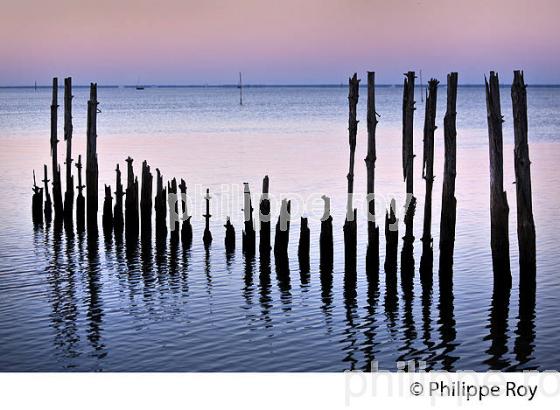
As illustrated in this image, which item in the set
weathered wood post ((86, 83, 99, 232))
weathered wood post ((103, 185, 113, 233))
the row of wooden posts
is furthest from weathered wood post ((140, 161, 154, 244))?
weathered wood post ((86, 83, 99, 232))

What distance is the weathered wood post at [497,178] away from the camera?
1066 centimetres

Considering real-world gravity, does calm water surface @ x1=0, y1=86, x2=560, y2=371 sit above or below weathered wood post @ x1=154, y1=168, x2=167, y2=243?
below

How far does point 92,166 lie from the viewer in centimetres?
1531

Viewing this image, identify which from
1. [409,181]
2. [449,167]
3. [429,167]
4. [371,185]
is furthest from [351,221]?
[449,167]

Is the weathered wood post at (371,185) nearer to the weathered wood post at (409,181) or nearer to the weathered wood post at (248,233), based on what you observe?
the weathered wood post at (409,181)

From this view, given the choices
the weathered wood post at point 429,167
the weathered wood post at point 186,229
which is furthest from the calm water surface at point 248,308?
the weathered wood post at point 429,167

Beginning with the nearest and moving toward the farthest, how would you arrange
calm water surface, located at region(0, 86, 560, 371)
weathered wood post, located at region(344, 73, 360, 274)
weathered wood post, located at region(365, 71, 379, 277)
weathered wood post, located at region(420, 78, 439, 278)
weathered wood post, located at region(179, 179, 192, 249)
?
calm water surface, located at region(0, 86, 560, 371) < weathered wood post, located at region(420, 78, 439, 278) < weathered wood post, located at region(365, 71, 379, 277) < weathered wood post, located at region(344, 73, 360, 274) < weathered wood post, located at region(179, 179, 192, 249)

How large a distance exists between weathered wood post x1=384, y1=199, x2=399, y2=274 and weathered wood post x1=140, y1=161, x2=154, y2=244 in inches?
160

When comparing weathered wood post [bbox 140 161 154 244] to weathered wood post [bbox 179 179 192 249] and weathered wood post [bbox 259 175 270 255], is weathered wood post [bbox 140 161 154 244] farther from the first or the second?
weathered wood post [bbox 259 175 270 255]

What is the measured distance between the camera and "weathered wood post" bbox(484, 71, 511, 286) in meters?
10.7

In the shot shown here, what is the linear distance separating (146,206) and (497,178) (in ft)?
19.3

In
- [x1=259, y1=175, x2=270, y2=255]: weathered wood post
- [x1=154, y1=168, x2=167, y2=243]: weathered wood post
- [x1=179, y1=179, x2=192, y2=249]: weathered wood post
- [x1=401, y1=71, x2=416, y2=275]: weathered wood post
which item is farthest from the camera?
[x1=154, y1=168, x2=167, y2=243]: weathered wood post

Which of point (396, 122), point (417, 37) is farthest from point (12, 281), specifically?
point (396, 122)

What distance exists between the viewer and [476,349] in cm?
959
